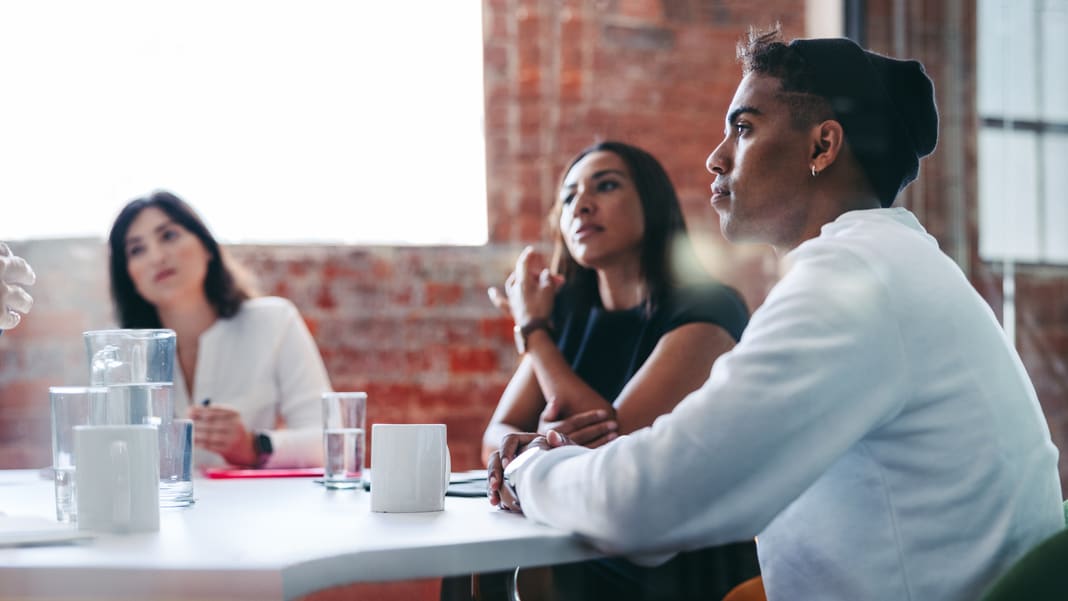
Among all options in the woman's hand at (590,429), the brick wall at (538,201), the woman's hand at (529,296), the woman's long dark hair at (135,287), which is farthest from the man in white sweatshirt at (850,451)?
the brick wall at (538,201)

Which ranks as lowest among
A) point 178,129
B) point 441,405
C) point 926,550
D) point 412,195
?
point 441,405

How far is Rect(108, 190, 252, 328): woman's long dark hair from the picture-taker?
276cm

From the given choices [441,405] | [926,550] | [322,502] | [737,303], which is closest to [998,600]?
[926,550]

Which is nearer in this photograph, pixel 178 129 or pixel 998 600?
pixel 998 600

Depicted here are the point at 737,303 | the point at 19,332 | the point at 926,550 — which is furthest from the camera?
the point at 19,332

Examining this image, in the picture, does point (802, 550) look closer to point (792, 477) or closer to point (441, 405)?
point (792, 477)

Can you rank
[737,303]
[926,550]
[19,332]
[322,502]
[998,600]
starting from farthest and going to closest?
[19,332]
[737,303]
[322,502]
[926,550]
[998,600]

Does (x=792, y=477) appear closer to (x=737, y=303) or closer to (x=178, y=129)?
(x=737, y=303)

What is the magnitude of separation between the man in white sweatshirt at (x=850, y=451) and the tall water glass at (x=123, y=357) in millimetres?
447

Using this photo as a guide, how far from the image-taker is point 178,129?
10.5 ft

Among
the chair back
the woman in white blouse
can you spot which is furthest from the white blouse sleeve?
the chair back

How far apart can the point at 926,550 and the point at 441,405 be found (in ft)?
7.72

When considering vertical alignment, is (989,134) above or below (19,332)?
above

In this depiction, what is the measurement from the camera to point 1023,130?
131 inches
